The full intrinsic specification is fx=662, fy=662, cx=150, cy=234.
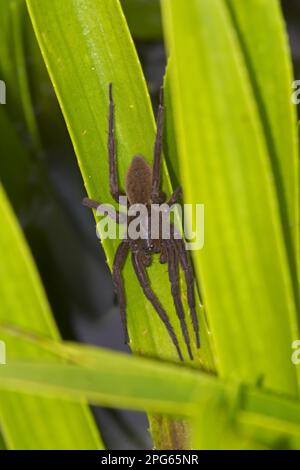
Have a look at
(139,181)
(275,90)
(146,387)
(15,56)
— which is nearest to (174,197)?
(139,181)

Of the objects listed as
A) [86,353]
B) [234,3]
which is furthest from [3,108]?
[86,353]

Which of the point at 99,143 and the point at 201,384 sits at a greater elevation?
the point at 99,143

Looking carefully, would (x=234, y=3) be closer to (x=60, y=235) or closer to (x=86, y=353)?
(x=86, y=353)

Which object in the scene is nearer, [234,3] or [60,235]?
[234,3]

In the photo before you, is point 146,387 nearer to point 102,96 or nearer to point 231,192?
point 231,192

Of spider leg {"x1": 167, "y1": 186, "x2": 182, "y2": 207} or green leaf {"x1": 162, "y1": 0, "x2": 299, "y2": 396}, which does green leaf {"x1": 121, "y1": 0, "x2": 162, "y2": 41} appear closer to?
spider leg {"x1": 167, "y1": 186, "x2": 182, "y2": 207}

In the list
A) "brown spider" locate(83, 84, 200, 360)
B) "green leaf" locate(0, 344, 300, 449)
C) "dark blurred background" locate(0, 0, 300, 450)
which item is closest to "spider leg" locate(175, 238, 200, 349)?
"brown spider" locate(83, 84, 200, 360)

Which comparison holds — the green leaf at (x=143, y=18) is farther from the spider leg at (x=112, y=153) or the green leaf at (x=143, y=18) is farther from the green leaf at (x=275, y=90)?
the green leaf at (x=275, y=90)

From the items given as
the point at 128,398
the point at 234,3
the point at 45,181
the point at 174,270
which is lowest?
the point at 128,398
